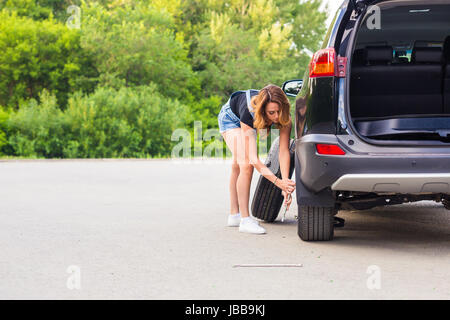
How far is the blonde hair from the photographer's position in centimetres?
621

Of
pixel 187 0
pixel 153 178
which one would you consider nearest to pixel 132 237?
pixel 153 178

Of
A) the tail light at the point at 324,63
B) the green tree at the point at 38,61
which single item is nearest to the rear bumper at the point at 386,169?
the tail light at the point at 324,63

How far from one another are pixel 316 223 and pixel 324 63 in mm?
1368

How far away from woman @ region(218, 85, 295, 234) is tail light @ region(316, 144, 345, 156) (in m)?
0.99

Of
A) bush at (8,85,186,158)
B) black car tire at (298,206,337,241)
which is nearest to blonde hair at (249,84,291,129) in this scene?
black car tire at (298,206,337,241)

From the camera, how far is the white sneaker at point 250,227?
676 centimetres

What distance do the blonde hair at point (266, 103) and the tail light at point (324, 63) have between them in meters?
0.80

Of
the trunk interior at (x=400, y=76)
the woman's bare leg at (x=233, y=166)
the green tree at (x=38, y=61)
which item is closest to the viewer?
the trunk interior at (x=400, y=76)

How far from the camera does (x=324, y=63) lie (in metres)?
5.39

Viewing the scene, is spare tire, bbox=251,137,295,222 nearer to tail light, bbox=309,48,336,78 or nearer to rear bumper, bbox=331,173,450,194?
tail light, bbox=309,48,336,78

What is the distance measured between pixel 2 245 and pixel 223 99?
4289 cm

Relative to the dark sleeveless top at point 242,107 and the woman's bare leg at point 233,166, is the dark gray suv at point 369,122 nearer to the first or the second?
the dark sleeveless top at point 242,107

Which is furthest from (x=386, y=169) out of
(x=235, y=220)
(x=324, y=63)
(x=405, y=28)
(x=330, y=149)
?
(x=235, y=220)

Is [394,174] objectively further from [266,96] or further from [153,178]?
[153,178]
